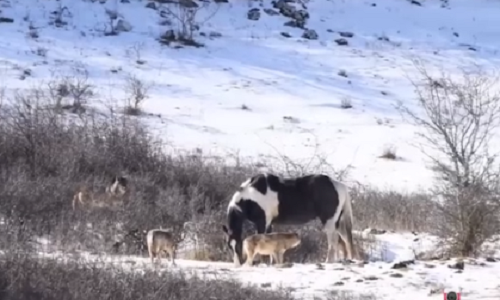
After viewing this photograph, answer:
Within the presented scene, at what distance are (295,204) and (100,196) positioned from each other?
2.87 m

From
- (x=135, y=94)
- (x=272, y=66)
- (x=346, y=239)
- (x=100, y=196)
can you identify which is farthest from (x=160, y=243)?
(x=272, y=66)

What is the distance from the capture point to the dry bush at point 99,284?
26.4 ft

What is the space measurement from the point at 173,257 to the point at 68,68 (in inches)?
603

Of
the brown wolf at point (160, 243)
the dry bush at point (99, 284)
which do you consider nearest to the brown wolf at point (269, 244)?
the brown wolf at point (160, 243)

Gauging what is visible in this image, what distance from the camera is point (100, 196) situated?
14.4 m

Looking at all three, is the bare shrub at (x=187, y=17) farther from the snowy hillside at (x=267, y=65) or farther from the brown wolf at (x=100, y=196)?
the brown wolf at (x=100, y=196)

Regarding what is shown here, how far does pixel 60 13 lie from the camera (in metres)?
30.5

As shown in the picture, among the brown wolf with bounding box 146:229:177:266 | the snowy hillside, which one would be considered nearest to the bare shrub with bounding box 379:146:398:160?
the snowy hillside

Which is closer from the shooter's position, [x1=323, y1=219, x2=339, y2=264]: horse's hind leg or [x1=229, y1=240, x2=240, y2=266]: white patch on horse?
[x1=229, y1=240, x2=240, y2=266]: white patch on horse

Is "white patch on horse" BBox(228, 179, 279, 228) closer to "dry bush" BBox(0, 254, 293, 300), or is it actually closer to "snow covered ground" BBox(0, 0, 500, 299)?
"dry bush" BBox(0, 254, 293, 300)

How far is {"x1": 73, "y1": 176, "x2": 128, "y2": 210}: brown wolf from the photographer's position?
46.6ft

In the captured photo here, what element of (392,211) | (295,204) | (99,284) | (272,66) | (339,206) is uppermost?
(99,284)

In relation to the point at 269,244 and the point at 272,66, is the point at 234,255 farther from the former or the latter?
the point at 272,66

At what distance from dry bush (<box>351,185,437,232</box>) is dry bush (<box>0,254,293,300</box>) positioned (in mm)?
5276
